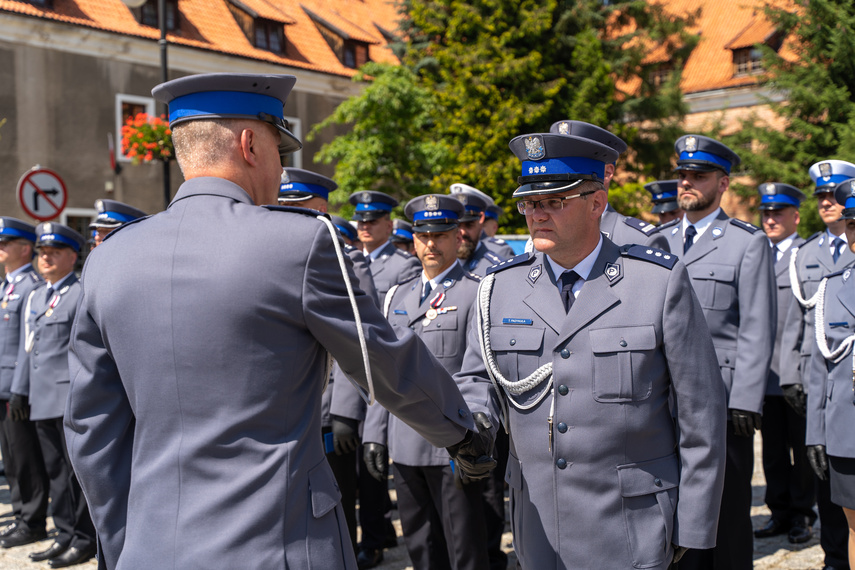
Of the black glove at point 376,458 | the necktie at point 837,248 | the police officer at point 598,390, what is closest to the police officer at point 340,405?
the black glove at point 376,458

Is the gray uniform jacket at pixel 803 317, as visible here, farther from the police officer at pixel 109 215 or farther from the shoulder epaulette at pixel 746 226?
the police officer at pixel 109 215

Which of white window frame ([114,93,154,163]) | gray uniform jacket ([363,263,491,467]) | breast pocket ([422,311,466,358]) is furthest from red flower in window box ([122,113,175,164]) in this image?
white window frame ([114,93,154,163])

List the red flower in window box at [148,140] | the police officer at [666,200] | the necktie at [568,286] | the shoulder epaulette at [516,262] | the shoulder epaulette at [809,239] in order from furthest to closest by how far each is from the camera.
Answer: the red flower in window box at [148,140]
the police officer at [666,200]
the shoulder epaulette at [809,239]
the shoulder epaulette at [516,262]
the necktie at [568,286]

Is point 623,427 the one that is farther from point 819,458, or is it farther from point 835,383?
point 819,458

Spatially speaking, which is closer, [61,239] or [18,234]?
[61,239]

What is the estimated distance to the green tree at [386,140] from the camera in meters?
24.0

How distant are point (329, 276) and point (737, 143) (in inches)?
1031

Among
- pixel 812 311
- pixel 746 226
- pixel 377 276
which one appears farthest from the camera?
pixel 377 276

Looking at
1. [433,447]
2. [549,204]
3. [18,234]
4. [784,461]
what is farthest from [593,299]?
[18,234]

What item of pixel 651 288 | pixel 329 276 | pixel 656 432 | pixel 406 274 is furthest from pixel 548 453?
pixel 406 274

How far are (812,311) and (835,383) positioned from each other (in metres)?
1.57

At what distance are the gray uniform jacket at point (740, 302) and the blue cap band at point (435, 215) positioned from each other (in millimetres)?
1464

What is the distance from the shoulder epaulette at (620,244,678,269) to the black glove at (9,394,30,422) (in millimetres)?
5600

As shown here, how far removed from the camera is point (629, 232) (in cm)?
478
